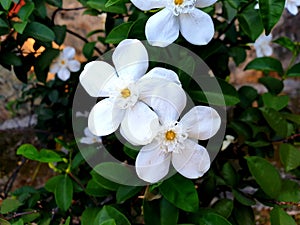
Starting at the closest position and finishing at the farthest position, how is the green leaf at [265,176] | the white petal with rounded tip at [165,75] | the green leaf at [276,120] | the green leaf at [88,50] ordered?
1. the white petal with rounded tip at [165,75]
2. the green leaf at [265,176]
3. the green leaf at [276,120]
4. the green leaf at [88,50]

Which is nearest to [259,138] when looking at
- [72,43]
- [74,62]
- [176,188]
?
[176,188]

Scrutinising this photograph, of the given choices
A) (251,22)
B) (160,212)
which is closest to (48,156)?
(160,212)

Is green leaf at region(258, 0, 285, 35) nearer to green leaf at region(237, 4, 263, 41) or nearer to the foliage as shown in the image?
the foliage

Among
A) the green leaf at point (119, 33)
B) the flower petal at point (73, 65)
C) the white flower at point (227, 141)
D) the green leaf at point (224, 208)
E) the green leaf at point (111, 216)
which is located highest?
the green leaf at point (119, 33)

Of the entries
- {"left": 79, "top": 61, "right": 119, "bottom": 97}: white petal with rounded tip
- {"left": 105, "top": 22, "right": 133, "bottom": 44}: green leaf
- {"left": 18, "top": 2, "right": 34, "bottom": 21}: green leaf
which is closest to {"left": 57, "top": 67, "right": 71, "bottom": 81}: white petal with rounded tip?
{"left": 18, "top": 2, "right": 34, "bottom": 21}: green leaf

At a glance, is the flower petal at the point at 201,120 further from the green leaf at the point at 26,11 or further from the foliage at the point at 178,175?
the green leaf at the point at 26,11

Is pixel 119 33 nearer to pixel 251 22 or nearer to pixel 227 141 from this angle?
pixel 251 22

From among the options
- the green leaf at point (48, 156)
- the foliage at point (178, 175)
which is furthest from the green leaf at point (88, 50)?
the green leaf at point (48, 156)
